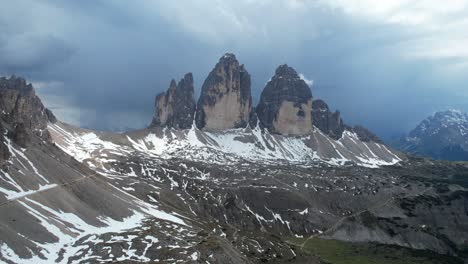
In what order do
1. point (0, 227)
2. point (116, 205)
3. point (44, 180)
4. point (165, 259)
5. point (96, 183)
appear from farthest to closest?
point (96, 183) → point (116, 205) → point (44, 180) → point (165, 259) → point (0, 227)

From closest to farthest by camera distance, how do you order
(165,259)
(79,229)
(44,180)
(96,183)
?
(165,259) → (79,229) → (44,180) → (96,183)

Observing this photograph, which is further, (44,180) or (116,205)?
(116,205)

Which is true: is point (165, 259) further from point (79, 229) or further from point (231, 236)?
point (231, 236)

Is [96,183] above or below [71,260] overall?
above

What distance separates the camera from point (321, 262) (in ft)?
618

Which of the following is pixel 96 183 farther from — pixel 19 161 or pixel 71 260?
pixel 71 260

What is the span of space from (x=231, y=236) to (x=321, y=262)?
35536mm

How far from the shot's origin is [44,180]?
169 meters

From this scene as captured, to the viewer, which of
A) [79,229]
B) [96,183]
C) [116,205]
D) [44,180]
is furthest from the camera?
[96,183]

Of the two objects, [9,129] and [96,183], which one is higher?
[9,129]

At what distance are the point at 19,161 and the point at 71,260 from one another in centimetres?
5648

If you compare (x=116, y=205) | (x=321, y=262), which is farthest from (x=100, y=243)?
(x=321, y=262)

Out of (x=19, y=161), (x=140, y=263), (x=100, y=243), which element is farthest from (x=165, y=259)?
(x=19, y=161)

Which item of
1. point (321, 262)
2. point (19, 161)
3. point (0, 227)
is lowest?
point (321, 262)
